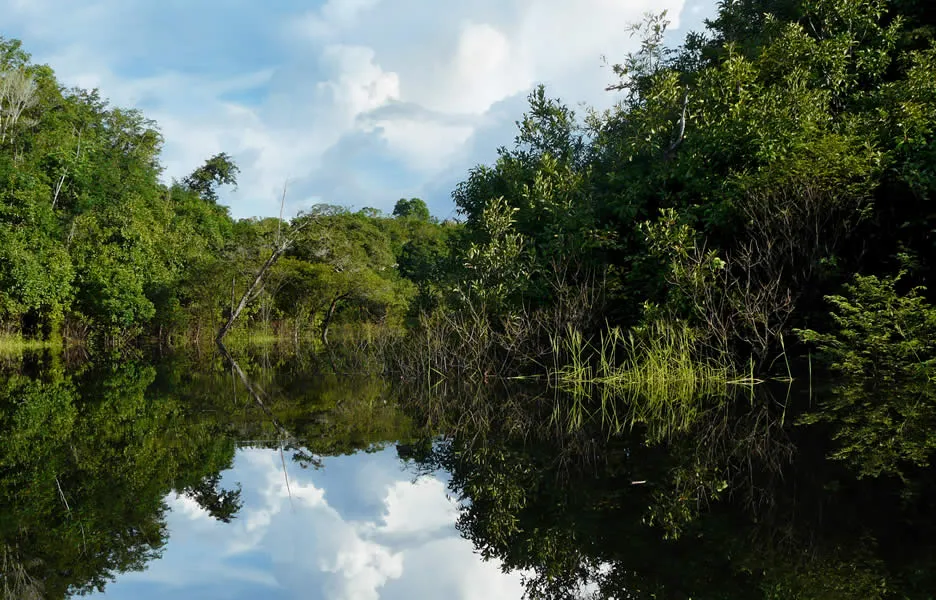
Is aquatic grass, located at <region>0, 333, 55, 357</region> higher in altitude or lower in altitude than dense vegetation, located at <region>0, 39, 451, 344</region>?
lower

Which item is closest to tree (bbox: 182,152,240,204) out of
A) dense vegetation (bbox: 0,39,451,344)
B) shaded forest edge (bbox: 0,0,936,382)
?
dense vegetation (bbox: 0,39,451,344)

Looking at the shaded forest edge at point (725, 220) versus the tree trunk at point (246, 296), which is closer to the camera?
the shaded forest edge at point (725, 220)

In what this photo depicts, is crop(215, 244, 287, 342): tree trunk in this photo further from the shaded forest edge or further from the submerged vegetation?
the shaded forest edge

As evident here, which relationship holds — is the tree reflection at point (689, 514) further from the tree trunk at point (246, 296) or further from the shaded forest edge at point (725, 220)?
the tree trunk at point (246, 296)

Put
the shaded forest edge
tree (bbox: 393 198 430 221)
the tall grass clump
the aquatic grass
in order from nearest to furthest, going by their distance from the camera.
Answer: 1. the tall grass clump
2. the shaded forest edge
3. the aquatic grass
4. tree (bbox: 393 198 430 221)

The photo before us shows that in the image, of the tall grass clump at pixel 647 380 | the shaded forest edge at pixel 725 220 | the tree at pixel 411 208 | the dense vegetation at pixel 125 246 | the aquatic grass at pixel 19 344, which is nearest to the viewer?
the tall grass clump at pixel 647 380

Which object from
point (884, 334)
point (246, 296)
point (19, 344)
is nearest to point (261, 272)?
point (246, 296)

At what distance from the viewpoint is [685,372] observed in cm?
1116

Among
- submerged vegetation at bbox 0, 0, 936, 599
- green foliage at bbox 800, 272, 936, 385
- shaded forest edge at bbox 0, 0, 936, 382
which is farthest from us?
shaded forest edge at bbox 0, 0, 936, 382

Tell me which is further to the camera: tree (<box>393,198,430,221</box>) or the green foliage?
tree (<box>393,198,430,221</box>)

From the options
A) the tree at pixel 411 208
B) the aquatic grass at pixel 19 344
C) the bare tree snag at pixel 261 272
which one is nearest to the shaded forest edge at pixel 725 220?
the bare tree snag at pixel 261 272

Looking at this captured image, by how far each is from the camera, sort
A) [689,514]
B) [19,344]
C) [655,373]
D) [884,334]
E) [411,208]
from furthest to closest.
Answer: [411,208], [19,344], [655,373], [884,334], [689,514]

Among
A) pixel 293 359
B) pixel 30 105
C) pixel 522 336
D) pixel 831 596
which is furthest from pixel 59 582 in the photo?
pixel 30 105

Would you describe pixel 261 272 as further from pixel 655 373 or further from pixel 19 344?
pixel 655 373
